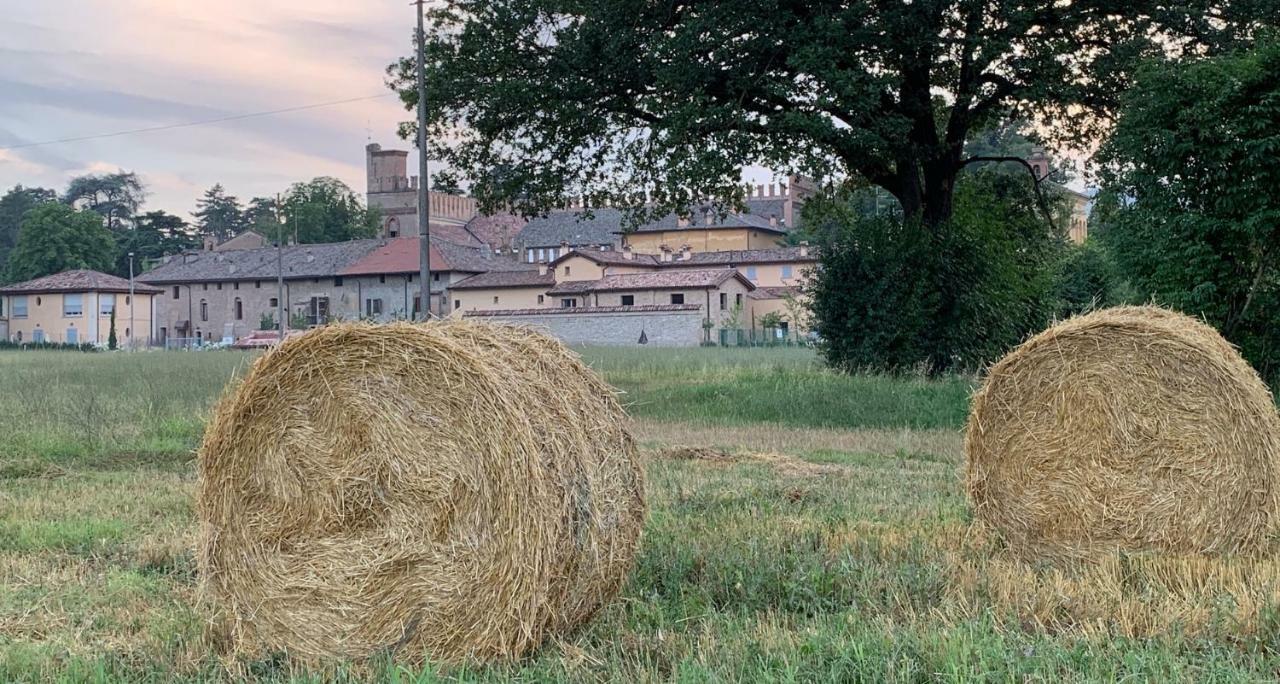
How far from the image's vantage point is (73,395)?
19672 mm

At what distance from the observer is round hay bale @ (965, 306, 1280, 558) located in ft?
24.2

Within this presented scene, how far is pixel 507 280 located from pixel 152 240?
171 feet

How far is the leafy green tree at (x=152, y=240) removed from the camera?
11104 cm

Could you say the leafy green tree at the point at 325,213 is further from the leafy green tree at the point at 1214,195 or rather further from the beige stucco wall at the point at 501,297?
the leafy green tree at the point at 1214,195

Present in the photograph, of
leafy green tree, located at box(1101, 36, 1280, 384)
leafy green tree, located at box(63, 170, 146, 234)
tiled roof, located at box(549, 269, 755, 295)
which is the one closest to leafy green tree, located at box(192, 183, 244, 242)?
leafy green tree, located at box(63, 170, 146, 234)

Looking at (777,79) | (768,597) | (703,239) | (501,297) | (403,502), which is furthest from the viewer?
(703,239)

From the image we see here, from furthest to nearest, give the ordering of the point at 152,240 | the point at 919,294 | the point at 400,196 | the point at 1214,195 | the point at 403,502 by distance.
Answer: the point at 400,196 → the point at 152,240 → the point at 919,294 → the point at 1214,195 → the point at 403,502

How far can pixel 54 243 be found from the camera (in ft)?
316

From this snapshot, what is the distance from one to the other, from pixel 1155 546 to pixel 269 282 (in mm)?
87618

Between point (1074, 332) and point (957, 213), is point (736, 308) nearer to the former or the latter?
point (957, 213)

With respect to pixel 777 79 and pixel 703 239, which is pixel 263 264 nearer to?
pixel 703 239

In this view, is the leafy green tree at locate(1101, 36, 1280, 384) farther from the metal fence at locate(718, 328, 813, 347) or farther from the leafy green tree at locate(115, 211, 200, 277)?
the leafy green tree at locate(115, 211, 200, 277)

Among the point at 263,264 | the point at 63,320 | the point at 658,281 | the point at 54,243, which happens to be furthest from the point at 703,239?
the point at 54,243

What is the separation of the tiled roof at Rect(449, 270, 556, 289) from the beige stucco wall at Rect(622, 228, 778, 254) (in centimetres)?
2042
